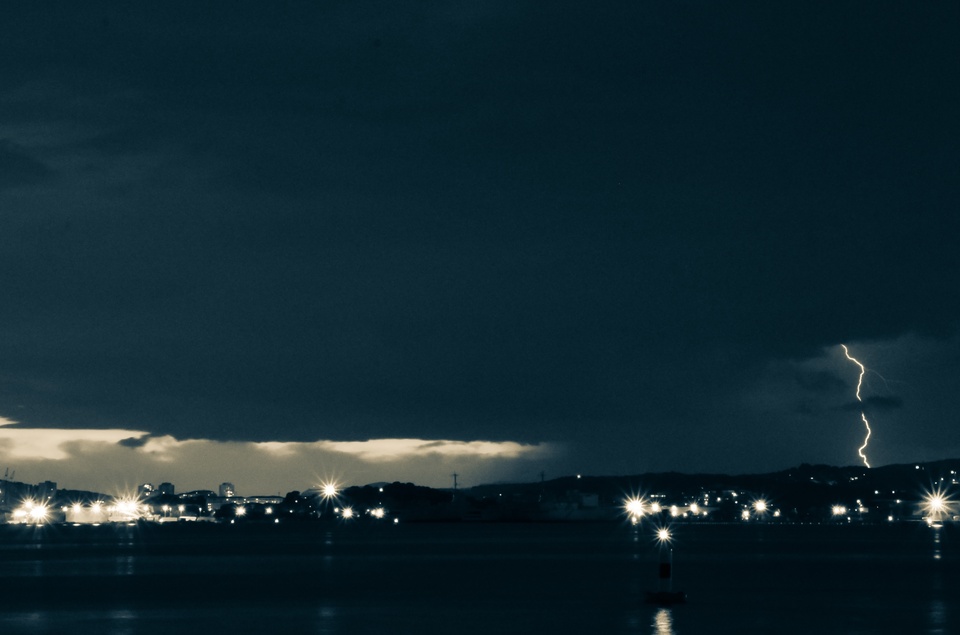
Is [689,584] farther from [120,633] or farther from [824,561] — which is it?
[824,561]

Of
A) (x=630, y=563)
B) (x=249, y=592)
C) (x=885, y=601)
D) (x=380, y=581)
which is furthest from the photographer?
(x=630, y=563)

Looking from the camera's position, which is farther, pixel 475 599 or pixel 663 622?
pixel 475 599

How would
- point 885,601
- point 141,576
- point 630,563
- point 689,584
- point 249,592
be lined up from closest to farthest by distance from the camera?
point 885,601, point 249,592, point 689,584, point 141,576, point 630,563

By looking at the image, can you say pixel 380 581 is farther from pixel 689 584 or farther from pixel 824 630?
pixel 824 630

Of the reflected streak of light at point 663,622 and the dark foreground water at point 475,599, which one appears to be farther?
the dark foreground water at point 475,599

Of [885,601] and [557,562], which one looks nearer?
[885,601]

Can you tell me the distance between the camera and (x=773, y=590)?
3209 inches

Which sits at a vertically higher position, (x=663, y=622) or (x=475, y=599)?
(x=663, y=622)

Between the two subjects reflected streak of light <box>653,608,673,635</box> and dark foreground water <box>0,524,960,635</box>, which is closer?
reflected streak of light <box>653,608,673,635</box>

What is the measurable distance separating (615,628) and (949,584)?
154ft

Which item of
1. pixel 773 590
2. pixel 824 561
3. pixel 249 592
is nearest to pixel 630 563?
pixel 824 561

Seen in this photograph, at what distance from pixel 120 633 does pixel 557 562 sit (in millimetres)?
88946

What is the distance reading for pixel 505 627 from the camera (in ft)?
177

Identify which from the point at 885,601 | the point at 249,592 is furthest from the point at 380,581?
the point at 885,601
